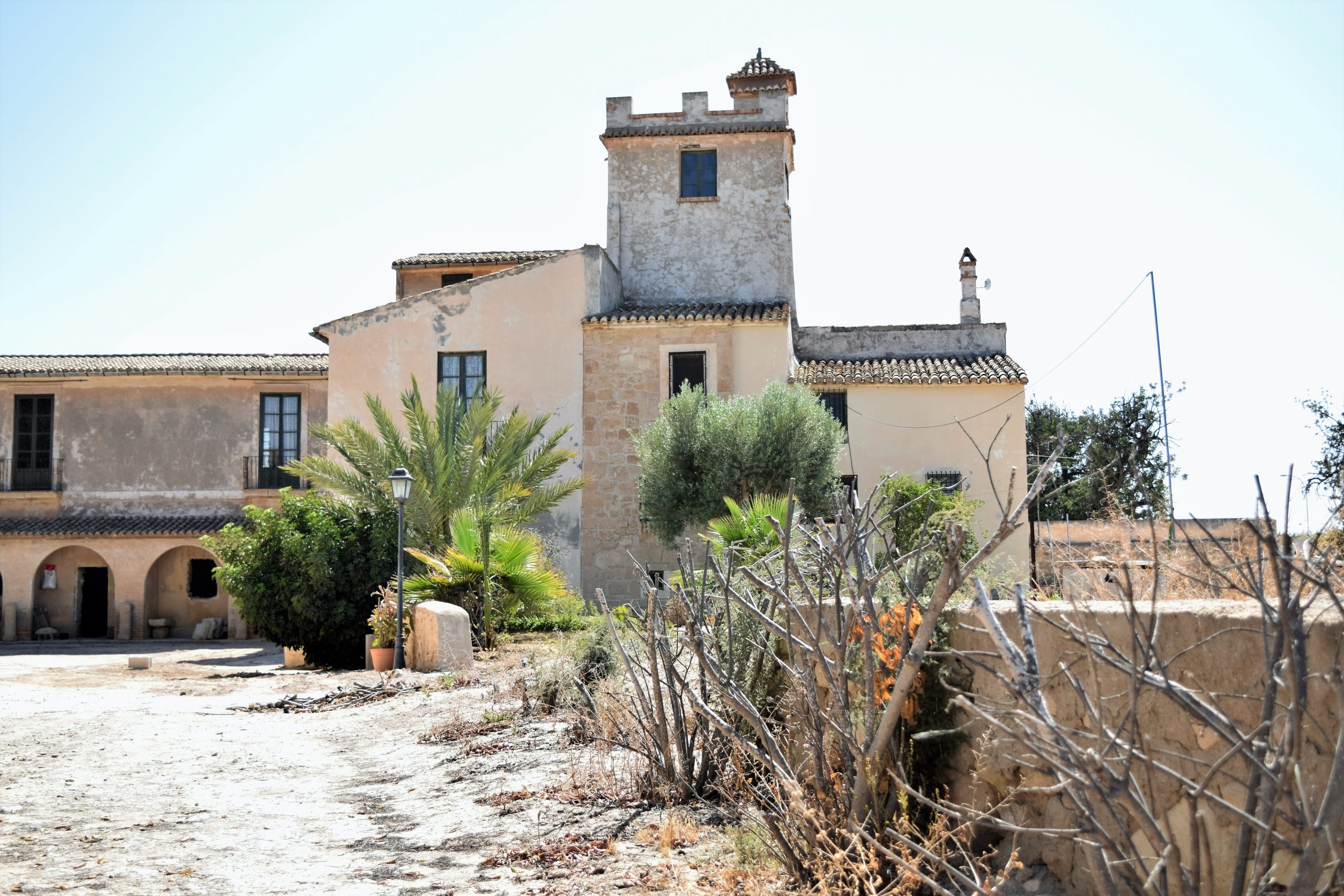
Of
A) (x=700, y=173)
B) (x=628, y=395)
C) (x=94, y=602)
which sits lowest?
(x=94, y=602)

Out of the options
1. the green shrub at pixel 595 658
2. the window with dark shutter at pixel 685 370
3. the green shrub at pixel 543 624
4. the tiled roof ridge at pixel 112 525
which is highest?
the window with dark shutter at pixel 685 370

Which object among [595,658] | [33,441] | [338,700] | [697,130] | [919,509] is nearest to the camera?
[595,658]

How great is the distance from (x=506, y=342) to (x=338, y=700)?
12.3 m

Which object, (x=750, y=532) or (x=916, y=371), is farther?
(x=916, y=371)

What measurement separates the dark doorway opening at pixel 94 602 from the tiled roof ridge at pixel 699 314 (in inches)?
627

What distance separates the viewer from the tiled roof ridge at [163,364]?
29.3 meters

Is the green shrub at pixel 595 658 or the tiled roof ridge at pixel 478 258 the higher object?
the tiled roof ridge at pixel 478 258

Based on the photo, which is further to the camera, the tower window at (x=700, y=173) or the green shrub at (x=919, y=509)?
the tower window at (x=700, y=173)

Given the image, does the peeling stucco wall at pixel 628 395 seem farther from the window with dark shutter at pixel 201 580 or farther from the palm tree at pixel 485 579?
the window with dark shutter at pixel 201 580

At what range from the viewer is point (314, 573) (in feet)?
57.4

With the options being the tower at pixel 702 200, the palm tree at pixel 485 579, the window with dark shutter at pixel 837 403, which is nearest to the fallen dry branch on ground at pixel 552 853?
the palm tree at pixel 485 579

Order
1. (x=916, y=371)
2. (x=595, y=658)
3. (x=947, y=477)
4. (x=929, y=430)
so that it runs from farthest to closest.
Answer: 1. (x=916, y=371)
2. (x=929, y=430)
3. (x=947, y=477)
4. (x=595, y=658)

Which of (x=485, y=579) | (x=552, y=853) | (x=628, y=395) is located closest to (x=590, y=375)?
(x=628, y=395)

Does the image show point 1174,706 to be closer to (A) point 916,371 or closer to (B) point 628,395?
(B) point 628,395
